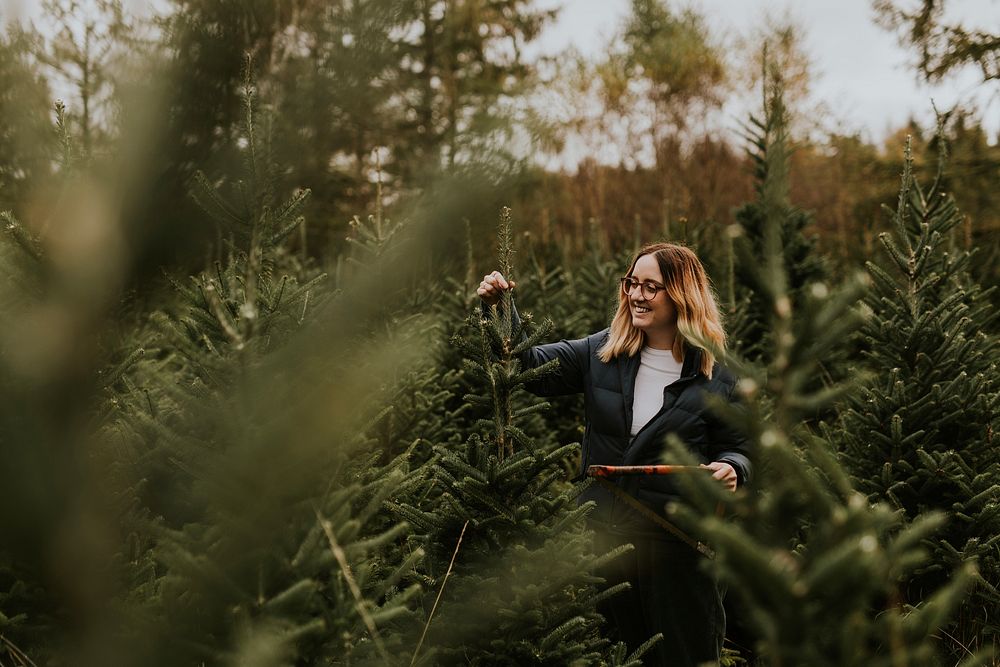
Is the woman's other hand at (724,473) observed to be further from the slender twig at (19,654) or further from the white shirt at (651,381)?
the slender twig at (19,654)

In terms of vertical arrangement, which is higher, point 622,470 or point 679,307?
point 679,307

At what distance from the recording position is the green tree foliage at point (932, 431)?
3752 millimetres

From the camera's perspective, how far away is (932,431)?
3889mm

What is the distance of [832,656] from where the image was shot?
1.27 metres

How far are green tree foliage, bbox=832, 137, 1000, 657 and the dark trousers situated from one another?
4.84 feet

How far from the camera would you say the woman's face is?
3.16m

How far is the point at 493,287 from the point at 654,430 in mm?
938

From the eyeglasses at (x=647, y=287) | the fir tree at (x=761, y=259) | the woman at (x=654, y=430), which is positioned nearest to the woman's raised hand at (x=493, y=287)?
the woman at (x=654, y=430)

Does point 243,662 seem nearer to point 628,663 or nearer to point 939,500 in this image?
point 628,663

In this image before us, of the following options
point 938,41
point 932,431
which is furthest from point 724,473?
point 938,41

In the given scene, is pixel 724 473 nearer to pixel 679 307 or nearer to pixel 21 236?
pixel 679 307

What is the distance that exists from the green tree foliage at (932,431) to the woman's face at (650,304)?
63.4 inches

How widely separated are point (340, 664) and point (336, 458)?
0.60 metres

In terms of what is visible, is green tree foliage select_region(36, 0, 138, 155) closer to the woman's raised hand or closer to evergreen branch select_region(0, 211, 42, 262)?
evergreen branch select_region(0, 211, 42, 262)
